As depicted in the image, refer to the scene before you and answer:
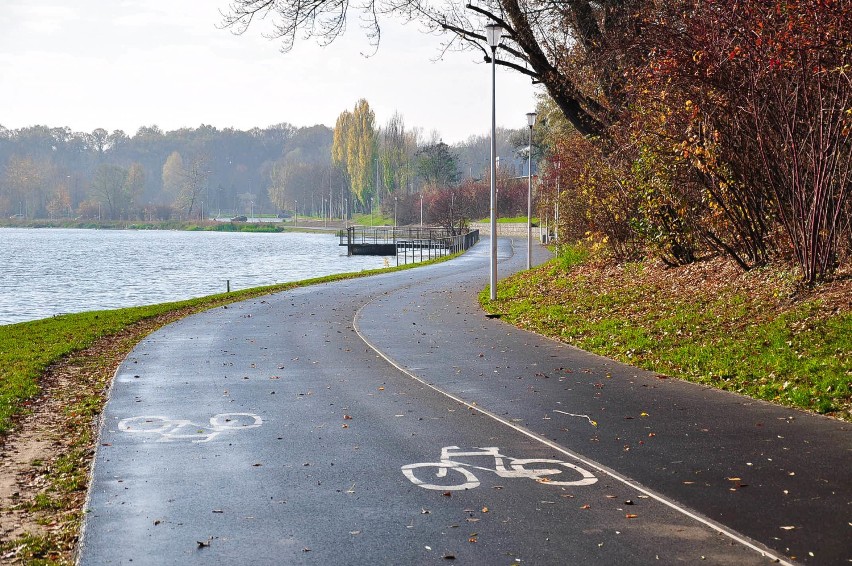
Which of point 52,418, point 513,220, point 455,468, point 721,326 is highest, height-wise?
point 721,326

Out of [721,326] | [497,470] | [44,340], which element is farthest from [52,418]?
[721,326]

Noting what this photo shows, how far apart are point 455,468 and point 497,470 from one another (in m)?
0.40

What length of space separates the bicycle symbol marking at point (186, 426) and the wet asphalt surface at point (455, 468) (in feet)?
0.15

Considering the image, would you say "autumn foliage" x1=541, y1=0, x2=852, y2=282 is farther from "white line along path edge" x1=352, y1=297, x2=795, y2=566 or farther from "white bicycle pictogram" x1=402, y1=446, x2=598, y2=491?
"white bicycle pictogram" x1=402, y1=446, x2=598, y2=491

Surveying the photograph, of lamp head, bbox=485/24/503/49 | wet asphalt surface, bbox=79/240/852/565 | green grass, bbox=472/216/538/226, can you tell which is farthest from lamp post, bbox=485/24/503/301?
green grass, bbox=472/216/538/226

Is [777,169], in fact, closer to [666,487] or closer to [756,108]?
[756,108]

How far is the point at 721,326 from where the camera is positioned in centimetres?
1463

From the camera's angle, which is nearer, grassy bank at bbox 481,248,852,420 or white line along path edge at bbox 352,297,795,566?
white line along path edge at bbox 352,297,795,566

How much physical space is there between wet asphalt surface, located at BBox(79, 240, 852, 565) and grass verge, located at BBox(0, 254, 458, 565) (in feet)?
0.88

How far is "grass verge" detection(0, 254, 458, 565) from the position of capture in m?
6.91

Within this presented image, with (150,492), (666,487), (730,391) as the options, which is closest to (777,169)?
(730,391)

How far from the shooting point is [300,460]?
877cm

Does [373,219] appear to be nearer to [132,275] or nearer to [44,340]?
[132,275]

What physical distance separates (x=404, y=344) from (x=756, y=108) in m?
7.62
